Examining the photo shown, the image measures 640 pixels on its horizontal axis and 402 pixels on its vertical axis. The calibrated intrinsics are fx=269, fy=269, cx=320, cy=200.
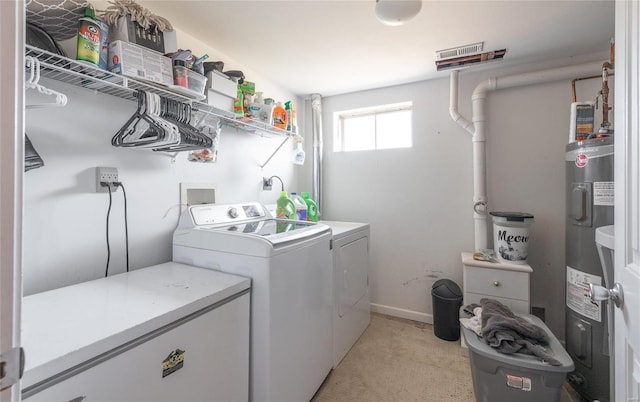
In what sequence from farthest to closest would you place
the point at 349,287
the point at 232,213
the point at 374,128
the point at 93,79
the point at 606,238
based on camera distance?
the point at 374,128
the point at 349,287
the point at 232,213
the point at 93,79
the point at 606,238

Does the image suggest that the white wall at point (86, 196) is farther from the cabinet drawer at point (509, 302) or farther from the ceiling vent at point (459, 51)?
the cabinet drawer at point (509, 302)

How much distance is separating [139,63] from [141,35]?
18cm

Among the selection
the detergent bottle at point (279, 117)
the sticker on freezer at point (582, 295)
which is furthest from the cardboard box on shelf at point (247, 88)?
the sticker on freezer at point (582, 295)

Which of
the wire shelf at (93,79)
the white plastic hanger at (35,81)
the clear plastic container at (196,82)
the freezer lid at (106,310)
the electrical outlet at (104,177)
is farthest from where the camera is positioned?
the clear plastic container at (196,82)

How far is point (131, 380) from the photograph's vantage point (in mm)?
836

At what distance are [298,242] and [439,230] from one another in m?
1.67

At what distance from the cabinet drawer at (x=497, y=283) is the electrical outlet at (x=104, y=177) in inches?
97.1

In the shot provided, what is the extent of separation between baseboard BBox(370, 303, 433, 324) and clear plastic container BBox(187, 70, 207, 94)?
8.31 ft

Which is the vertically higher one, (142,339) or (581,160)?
(581,160)

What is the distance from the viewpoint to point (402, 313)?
2.74 meters

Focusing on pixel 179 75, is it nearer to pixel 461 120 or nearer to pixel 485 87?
pixel 461 120

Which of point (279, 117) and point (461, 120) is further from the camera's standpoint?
point (461, 120)

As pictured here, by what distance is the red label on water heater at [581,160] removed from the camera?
5.44ft

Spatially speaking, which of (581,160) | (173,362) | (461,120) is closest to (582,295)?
(581,160)
